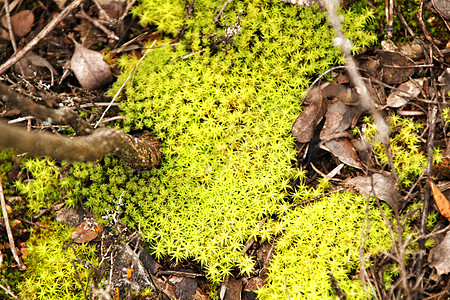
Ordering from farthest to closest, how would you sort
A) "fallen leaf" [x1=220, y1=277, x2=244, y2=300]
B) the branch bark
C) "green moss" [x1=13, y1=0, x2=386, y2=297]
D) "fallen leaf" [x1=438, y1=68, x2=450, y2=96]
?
"fallen leaf" [x1=438, y1=68, x2=450, y2=96] < "green moss" [x1=13, y1=0, x2=386, y2=297] < "fallen leaf" [x1=220, y1=277, x2=244, y2=300] < the branch bark

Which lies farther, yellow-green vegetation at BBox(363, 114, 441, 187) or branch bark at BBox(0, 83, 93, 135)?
yellow-green vegetation at BBox(363, 114, 441, 187)

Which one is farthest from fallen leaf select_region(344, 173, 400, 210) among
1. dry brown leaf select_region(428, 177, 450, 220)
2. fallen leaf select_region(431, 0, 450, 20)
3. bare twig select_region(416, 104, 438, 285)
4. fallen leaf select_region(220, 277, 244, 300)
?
fallen leaf select_region(431, 0, 450, 20)

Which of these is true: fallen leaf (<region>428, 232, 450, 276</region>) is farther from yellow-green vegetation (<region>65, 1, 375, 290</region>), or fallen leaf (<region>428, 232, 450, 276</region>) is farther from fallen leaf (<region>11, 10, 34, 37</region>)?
fallen leaf (<region>11, 10, 34, 37</region>)

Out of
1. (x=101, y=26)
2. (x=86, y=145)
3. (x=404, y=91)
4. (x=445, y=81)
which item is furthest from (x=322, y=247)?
(x=101, y=26)

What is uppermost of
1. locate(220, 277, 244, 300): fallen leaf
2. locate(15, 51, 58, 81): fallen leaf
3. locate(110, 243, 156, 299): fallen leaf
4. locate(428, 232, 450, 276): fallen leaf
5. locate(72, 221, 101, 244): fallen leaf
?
locate(15, 51, 58, 81): fallen leaf

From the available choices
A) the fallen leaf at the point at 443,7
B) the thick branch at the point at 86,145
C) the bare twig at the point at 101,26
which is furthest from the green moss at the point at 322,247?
the bare twig at the point at 101,26

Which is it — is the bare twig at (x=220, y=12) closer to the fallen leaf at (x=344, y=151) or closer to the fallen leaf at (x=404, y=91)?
the fallen leaf at (x=344, y=151)

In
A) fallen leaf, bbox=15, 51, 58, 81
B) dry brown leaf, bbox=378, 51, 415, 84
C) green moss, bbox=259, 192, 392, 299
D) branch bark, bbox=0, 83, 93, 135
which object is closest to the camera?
branch bark, bbox=0, 83, 93, 135
